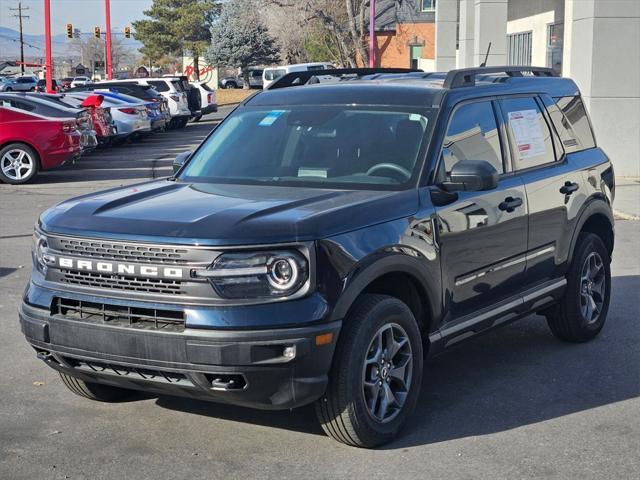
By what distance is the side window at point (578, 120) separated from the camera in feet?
24.0

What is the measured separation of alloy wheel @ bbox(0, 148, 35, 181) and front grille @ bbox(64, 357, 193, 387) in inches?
547

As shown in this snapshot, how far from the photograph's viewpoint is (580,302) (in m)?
7.25

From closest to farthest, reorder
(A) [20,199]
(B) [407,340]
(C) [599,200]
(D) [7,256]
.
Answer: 1. (B) [407,340]
2. (C) [599,200]
3. (D) [7,256]
4. (A) [20,199]

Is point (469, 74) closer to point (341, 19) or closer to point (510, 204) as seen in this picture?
point (510, 204)

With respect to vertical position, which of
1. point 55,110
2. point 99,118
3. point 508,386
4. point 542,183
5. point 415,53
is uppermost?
point 415,53

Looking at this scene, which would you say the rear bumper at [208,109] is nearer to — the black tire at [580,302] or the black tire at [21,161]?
the black tire at [21,161]

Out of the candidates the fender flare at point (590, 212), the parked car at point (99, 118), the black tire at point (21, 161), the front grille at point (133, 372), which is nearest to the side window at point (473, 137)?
the fender flare at point (590, 212)

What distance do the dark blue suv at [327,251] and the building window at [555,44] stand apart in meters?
26.6

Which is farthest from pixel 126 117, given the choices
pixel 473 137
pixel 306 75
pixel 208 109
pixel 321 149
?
pixel 473 137

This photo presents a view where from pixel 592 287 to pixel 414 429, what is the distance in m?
2.53

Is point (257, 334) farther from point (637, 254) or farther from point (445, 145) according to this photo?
point (637, 254)

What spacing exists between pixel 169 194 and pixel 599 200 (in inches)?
133

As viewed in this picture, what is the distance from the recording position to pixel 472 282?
19.3 feet

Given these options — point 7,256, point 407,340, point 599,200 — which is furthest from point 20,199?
point 407,340
